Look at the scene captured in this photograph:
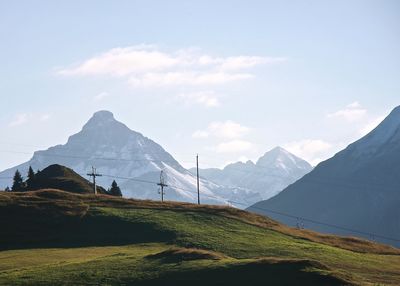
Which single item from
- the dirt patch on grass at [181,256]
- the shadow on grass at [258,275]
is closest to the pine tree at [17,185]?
the dirt patch on grass at [181,256]

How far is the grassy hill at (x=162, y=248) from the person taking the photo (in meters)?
76.1

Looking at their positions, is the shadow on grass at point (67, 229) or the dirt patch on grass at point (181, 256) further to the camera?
the shadow on grass at point (67, 229)

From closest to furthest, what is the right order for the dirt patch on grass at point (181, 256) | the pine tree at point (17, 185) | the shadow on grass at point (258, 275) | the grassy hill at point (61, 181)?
the shadow on grass at point (258, 275)
the dirt patch on grass at point (181, 256)
the grassy hill at point (61, 181)
the pine tree at point (17, 185)

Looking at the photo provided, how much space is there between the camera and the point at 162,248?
332 ft

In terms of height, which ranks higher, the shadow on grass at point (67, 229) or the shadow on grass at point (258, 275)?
the shadow on grass at point (67, 229)

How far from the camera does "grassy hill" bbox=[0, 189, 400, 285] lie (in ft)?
250

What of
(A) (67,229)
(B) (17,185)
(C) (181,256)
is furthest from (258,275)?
(B) (17,185)

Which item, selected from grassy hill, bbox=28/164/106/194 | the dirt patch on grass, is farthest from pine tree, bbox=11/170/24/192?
the dirt patch on grass

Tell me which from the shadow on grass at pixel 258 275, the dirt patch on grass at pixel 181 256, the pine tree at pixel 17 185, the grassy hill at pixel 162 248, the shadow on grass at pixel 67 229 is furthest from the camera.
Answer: the pine tree at pixel 17 185

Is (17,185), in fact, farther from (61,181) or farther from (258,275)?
(258,275)

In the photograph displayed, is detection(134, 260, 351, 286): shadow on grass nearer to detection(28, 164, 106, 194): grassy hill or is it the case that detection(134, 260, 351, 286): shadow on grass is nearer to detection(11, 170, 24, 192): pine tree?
detection(28, 164, 106, 194): grassy hill

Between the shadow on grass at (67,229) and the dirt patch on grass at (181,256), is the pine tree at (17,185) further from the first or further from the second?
the dirt patch on grass at (181,256)

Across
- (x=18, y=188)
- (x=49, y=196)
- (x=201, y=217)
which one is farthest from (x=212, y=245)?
(x=18, y=188)

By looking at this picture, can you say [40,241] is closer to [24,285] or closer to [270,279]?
[24,285]
